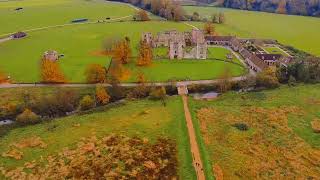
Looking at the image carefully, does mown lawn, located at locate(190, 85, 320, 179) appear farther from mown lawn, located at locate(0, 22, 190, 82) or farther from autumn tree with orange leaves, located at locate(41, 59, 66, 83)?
mown lawn, located at locate(0, 22, 190, 82)

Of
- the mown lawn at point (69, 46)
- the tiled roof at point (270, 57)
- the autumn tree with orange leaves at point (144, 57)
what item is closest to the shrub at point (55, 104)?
the mown lawn at point (69, 46)

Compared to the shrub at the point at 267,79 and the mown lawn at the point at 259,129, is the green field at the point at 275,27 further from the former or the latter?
the mown lawn at the point at 259,129

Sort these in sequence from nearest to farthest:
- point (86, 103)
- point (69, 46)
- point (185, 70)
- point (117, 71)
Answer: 1. point (86, 103)
2. point (117, 71)
3. point (185, 70)
4. point (69, 46)

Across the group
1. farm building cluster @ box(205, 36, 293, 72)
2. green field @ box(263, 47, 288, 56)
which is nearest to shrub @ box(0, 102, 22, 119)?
farm building cluster @ box(205, 36, 293, 72)

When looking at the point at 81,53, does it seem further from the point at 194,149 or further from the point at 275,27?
the point at 275,27

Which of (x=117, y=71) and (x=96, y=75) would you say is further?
(x=117, y=71)

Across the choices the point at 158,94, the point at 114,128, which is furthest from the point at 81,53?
the point at 114,128
